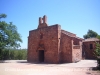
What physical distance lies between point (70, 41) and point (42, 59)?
815 cm

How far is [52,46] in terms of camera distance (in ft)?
64.5

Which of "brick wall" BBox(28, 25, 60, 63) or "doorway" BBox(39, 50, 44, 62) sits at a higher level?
"brick wall" BBox(28, 25, 60, 63)

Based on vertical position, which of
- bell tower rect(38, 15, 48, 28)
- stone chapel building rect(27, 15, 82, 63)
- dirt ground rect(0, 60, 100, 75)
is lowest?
dirt ground rect(0, 60, 100, 75)

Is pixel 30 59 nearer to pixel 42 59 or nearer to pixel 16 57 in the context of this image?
pixel 42 59

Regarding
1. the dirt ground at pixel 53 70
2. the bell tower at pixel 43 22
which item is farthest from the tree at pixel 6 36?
the dirt ground at pixel 53 70

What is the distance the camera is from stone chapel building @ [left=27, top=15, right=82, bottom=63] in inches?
724

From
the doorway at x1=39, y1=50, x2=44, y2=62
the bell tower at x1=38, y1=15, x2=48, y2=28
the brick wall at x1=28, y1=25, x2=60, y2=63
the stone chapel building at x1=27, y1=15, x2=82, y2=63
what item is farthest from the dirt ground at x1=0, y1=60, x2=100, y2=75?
the bell tower at x1=38, y1=15, x2=48, y2=28

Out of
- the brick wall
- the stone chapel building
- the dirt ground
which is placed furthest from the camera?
the brick wall

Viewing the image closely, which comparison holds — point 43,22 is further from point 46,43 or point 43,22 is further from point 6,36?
point 6,36

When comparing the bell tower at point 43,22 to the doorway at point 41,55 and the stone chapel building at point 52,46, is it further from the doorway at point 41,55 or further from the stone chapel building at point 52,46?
the doorway at point 41,55

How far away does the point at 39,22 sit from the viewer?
23312 millimetres

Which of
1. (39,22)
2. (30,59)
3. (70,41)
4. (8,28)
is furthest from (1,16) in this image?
(70,41)

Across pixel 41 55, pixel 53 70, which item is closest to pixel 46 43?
pixel 41 55

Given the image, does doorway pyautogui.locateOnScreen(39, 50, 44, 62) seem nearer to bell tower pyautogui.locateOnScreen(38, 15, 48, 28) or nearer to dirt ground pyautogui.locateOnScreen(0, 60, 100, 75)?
bell tower pyautogui.locateOnScreen(38, 15, 48, 28)
